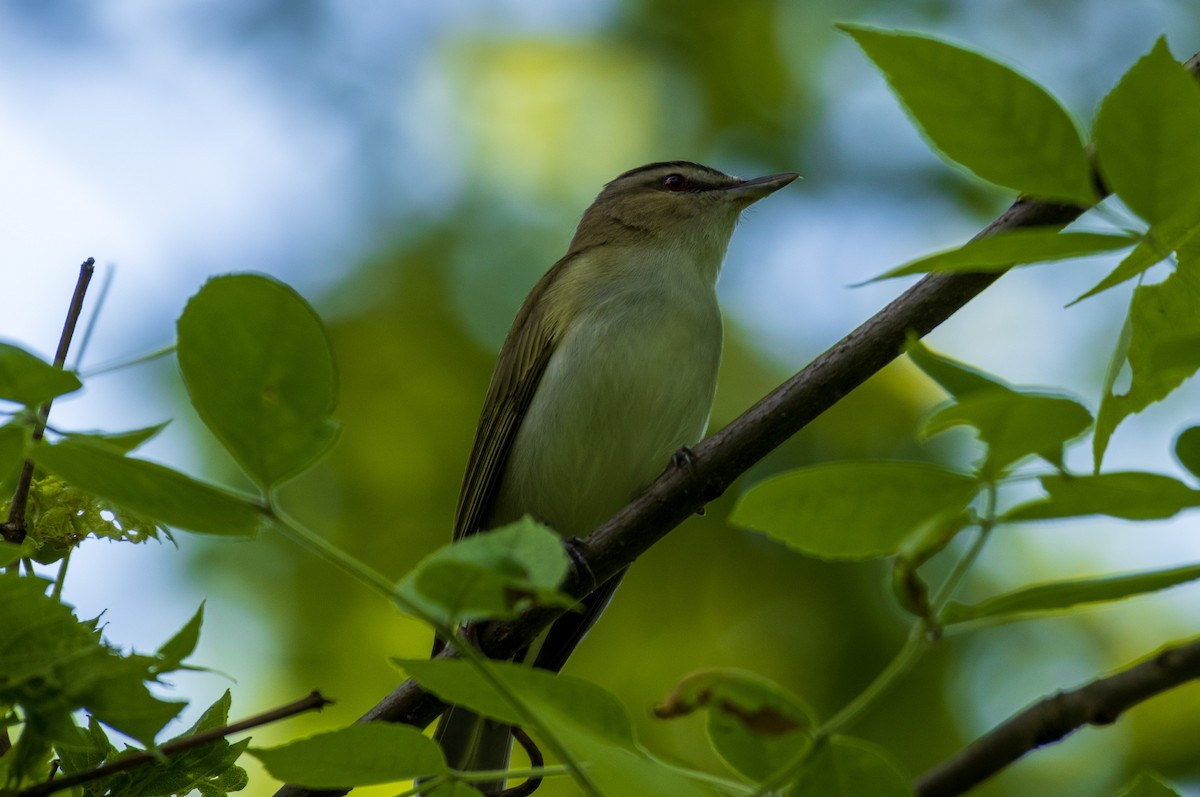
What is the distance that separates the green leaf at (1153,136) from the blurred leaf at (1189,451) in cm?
24

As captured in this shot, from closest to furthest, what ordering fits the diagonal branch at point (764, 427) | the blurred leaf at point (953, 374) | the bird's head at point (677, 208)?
the blurred leaf at point (953, 374), the diagonal branch at point (764, 427), the bird's head at point (677, 208)

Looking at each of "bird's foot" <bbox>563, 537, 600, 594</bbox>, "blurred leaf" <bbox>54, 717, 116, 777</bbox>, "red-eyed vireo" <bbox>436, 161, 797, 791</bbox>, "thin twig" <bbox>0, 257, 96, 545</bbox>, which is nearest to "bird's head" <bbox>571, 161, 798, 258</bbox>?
"red-eyed vireo" <bbox>436, 161, 797, 791</bbox>

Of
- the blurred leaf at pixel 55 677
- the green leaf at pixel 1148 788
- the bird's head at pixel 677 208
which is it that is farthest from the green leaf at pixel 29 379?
the bird's head at pixel 677 208

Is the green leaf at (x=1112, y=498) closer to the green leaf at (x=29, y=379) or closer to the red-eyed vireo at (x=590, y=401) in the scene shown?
the green leaf at (x=29, y=379)

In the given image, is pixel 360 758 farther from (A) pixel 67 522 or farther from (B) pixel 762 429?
(B) pixel 762 429

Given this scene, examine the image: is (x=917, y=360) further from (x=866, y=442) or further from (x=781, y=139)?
(x=781, y=139)

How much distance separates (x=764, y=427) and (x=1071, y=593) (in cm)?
141

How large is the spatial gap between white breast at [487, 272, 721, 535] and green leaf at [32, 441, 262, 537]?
152 inches

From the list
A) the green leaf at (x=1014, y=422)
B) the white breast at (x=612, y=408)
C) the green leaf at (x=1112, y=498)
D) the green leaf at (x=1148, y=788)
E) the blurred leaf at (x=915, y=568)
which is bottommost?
the green leaf at (x=1148, y=788)

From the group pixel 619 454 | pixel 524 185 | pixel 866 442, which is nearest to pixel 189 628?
pixel 619 454

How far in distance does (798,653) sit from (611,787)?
5823 mm

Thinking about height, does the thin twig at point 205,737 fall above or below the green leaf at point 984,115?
below

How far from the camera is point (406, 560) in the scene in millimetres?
6879

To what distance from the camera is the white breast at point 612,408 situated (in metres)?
5.21
